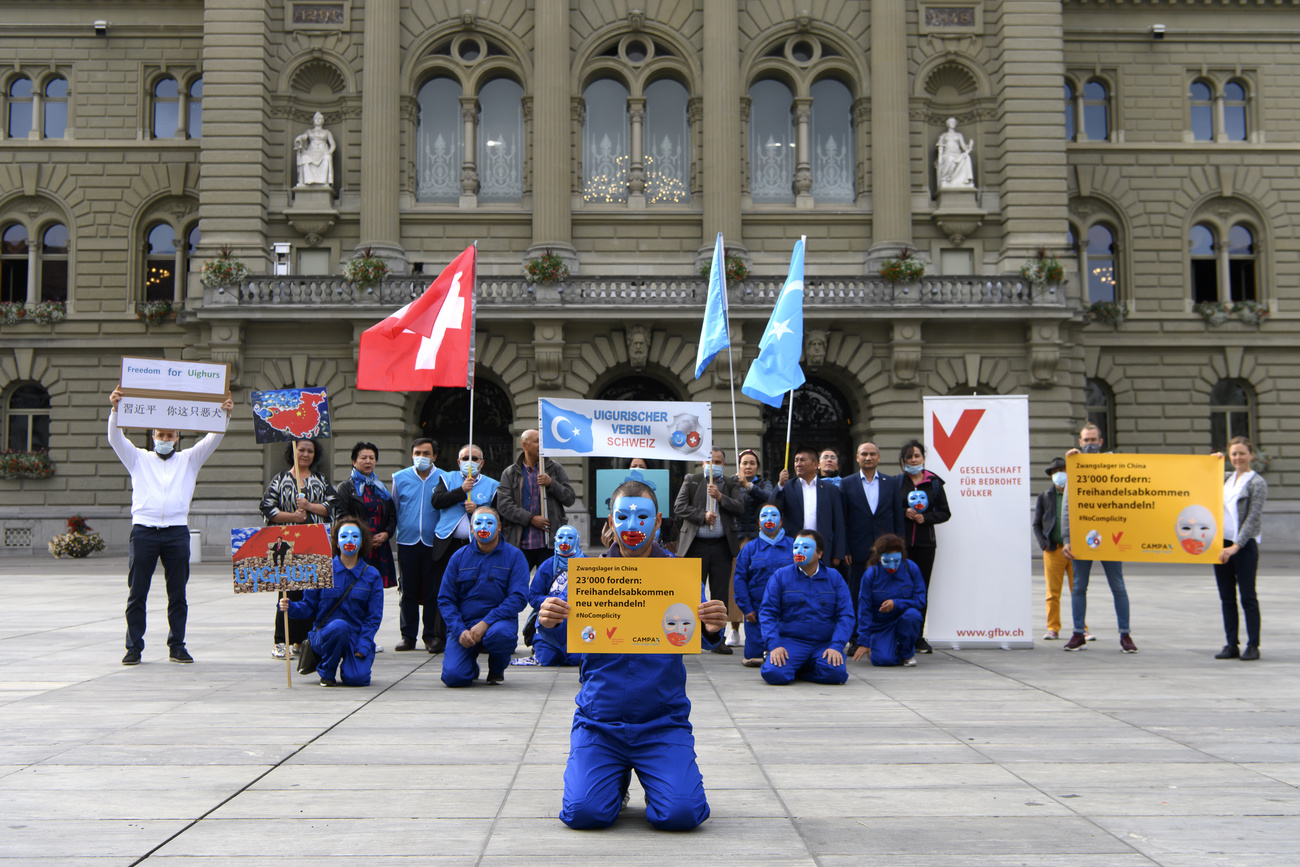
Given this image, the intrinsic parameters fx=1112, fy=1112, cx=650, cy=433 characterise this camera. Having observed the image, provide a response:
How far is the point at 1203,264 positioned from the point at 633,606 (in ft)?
112

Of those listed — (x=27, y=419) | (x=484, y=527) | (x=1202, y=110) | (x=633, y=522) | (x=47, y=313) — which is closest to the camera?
(x=633, y=522)

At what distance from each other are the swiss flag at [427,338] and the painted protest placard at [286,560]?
310 centimetres

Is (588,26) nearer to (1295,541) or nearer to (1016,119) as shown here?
(1016,119)

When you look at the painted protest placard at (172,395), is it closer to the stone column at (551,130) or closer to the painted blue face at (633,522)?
the painted blue face at (633,522)

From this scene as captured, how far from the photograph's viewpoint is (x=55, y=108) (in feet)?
110

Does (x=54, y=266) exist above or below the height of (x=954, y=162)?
below

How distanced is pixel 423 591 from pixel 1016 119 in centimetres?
2478

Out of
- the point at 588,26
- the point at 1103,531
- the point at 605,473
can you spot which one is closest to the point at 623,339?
the point at 588,26

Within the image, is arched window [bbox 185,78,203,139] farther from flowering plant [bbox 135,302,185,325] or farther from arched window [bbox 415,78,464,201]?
arched window [bbox 415,78,464,201]

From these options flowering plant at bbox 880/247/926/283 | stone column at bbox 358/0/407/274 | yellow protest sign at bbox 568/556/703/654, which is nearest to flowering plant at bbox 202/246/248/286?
stone column at bbox 358/0/407/274

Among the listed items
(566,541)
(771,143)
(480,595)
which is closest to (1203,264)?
(771,143)

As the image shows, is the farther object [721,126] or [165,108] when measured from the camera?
[165,108]

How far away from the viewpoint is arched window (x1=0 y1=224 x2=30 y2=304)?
110 ft

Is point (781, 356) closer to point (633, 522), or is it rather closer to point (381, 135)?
point (633, 522)
